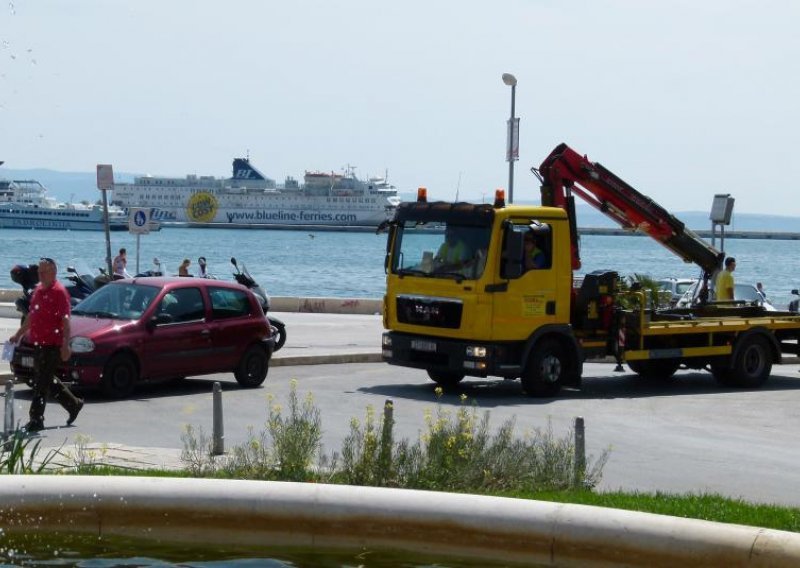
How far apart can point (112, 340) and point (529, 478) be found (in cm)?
806

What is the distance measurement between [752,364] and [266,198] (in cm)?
15362

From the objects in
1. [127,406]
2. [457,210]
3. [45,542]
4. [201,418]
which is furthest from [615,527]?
[457,210]

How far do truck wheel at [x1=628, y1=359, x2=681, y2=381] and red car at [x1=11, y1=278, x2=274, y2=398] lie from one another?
6.33m

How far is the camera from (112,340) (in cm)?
1781

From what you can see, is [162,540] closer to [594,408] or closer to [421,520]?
[421,520]

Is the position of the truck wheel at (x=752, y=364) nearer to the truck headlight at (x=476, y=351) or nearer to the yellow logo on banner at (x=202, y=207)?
the truck headlight at (x=476, y=351)

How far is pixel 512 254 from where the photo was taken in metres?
19.1

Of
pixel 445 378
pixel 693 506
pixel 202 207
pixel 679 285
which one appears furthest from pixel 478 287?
pixel 202 207

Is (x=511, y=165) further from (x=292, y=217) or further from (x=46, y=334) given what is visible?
(x=292, y=217)

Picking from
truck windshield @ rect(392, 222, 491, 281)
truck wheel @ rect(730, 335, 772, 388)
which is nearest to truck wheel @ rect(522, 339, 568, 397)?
truck windshield @ rect(392, 222, 491, 281)

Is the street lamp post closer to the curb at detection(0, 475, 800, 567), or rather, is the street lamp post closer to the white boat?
the curb at detection(0, 475, 800, 567)

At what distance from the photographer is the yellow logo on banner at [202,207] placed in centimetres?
17550

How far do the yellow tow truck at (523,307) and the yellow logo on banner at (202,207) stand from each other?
155 metres

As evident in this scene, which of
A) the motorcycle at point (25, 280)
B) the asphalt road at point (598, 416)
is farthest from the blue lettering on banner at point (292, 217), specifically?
the motorcycle at point (25, 280)
